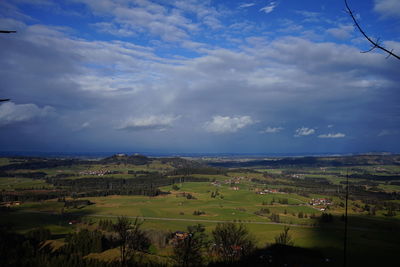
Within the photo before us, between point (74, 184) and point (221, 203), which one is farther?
point (74, 184)

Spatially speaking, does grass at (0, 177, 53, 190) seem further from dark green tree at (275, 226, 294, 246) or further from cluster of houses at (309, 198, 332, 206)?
cluster of houses at (309, 198, 332, 206)

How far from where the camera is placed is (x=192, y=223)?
76.3 m

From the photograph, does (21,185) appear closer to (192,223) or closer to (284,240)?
(192,223)

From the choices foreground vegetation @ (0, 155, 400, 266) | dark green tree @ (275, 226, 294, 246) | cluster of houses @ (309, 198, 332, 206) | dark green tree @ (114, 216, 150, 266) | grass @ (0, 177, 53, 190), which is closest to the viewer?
dark green tree @ (114, 216, 150, 266)

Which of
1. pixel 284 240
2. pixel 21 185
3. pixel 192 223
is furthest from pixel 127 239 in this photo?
pixel 21 185

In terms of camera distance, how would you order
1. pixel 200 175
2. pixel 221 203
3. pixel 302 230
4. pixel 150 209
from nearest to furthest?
pixel 302 230 → pixel 150 209 → pixel 221 203 → pixel 200 175

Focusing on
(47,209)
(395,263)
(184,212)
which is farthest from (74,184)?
(395,263)

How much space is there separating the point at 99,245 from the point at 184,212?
45393 mm

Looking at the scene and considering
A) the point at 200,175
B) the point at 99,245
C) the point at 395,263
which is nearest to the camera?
the point at 395,263

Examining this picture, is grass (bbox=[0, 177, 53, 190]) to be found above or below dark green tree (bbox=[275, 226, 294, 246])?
below

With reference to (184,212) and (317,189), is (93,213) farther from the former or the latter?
(317,189)

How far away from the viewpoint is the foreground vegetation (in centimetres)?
3944

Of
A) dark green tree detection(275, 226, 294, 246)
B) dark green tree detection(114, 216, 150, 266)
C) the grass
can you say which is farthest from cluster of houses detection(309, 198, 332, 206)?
the grass

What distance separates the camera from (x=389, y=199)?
373 ft
